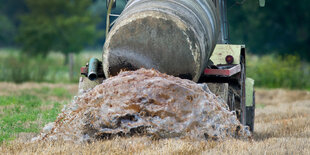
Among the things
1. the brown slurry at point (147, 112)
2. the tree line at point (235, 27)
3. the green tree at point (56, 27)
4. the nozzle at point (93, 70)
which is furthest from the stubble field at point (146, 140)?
the green tree at point (56, 27)

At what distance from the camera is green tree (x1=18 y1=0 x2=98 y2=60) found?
39188 millimetres

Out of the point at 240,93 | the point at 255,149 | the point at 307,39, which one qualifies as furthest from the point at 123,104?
the point at 307,39

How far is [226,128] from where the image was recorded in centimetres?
597

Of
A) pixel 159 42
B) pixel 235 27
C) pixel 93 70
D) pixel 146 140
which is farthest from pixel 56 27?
pixel 146 140

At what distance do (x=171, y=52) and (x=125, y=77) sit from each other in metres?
0.66

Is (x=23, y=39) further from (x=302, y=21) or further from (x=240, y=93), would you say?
(x=240, y=93)

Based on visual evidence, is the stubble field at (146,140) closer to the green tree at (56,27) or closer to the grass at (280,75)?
the grass at (280,75)

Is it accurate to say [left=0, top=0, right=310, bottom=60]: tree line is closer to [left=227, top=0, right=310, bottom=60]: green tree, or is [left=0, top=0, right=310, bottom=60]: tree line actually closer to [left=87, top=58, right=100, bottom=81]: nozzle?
[left=227, top=0, right=310, bottom=60]: green tree

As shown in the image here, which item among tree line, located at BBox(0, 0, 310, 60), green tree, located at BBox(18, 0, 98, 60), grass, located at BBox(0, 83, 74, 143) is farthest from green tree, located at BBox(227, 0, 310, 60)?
grass, located at BBox(0, 83, 74, 143)

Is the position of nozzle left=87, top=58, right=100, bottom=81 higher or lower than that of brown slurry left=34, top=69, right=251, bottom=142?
higher

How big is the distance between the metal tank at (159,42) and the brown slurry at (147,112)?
35cm

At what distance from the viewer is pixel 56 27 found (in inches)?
1560

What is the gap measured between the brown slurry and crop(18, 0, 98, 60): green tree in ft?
108

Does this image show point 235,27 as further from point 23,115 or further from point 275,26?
point 23,115
